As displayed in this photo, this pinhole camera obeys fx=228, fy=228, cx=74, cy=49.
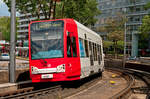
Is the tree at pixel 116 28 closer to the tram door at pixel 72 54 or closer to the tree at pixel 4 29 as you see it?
the tram door at pixel 72 54

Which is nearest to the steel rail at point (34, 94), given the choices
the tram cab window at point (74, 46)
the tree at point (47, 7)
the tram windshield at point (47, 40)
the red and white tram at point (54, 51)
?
the red and white tram at point (54, 51)

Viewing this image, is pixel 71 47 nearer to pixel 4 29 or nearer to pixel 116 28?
pixel 116 28

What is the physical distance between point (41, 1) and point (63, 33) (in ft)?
41.6

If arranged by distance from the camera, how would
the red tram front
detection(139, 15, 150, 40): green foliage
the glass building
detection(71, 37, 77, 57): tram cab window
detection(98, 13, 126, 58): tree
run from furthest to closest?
1. the glass building
2. detection(98, 13, 126, 58): tree
3. detection(139, 15, 150, 40): green foliage
4. detection(71, 37, 77, 57): tram cab window
5. the red tram front

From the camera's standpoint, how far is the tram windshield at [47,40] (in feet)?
37.3

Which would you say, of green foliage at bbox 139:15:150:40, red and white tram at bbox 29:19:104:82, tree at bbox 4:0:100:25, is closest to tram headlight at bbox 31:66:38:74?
red and white tram at bbox 29:19:104:82

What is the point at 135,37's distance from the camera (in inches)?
2763

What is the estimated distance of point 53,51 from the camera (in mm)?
11398

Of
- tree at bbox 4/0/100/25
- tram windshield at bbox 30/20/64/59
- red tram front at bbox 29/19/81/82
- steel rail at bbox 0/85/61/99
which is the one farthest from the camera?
tree at bbox 4/0/100/25

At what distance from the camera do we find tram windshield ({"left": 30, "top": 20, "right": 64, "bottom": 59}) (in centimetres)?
1138

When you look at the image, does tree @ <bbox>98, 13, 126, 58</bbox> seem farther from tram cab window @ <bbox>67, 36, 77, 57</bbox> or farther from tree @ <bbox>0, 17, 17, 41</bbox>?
tree @ <bbox>0, 17, 17, 41</bbox>

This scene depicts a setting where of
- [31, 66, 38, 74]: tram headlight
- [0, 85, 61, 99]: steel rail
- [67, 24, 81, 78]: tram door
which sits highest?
[67, 24, 81, 78]: tram door

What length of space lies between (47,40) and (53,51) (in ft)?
2.08

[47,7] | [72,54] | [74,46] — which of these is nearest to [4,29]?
[47,7]
